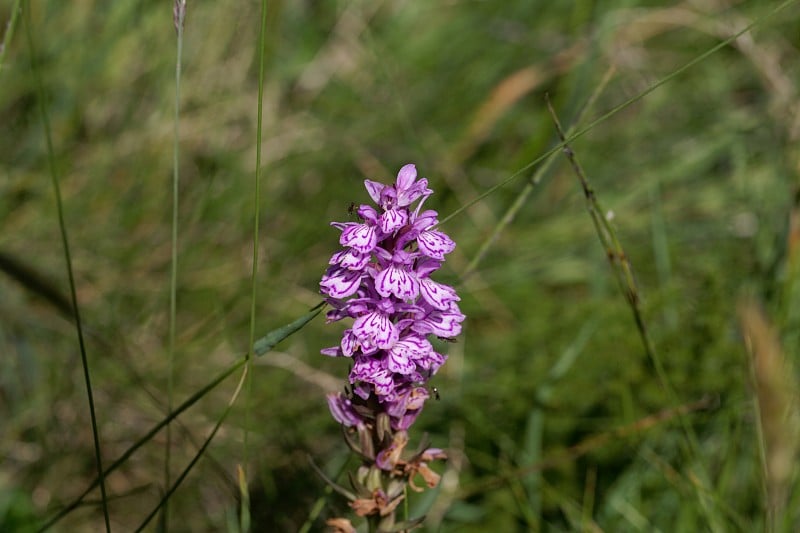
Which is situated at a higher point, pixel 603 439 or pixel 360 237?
pixel 360 237

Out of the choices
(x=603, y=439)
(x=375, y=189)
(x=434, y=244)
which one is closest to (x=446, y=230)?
(x=603, y=439)

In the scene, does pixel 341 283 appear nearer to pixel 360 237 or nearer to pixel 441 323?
pixel 360 237

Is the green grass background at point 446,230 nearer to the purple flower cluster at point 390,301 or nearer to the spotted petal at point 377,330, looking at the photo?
the purple flower cluster at point 390,301

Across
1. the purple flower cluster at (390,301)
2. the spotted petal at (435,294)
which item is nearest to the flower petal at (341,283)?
the purple flower cluster at (390,301)

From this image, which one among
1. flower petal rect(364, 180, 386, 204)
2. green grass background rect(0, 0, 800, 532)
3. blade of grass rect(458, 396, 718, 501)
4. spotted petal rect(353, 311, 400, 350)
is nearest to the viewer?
spotted petal rect(353, 311, 400, 350)

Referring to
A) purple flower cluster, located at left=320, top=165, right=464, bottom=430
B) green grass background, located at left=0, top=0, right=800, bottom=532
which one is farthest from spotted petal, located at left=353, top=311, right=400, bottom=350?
green grass background, located at left=0, top=0, right=800, bottom=532

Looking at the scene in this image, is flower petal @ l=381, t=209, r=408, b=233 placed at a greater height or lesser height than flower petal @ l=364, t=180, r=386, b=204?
lesser

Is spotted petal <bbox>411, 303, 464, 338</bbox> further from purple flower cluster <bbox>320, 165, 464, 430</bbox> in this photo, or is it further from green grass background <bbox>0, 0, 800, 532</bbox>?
green grass background <bbox>0, 0, 800, 532</bbox>
